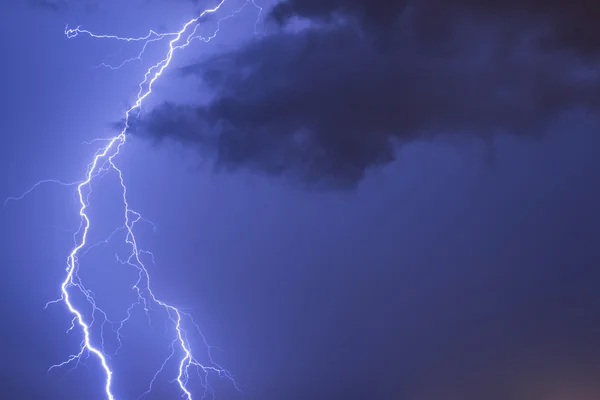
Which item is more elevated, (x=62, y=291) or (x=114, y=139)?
(x=114, y=139)

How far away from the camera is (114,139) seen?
1400 cm

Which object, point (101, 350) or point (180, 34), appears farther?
point (180, 34)

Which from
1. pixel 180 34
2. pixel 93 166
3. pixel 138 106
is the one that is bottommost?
pixel 93 166

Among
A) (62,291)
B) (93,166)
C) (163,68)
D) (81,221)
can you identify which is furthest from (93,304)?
(163,68)

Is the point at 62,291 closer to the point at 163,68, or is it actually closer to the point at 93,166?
the point at 93,166

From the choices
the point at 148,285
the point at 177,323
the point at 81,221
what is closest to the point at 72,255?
the point at 81,221

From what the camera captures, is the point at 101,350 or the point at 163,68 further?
the point at 163,68

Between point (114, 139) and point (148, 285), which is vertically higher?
point (114, 139)

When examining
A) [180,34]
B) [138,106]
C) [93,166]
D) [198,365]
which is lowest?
[198,365]

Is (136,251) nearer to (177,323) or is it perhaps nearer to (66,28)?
(177,323)

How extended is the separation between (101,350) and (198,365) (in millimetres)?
1818

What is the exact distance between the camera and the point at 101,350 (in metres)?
13.3

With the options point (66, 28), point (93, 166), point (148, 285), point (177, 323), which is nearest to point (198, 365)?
point (177, 323)

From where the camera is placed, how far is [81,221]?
13.8 m
